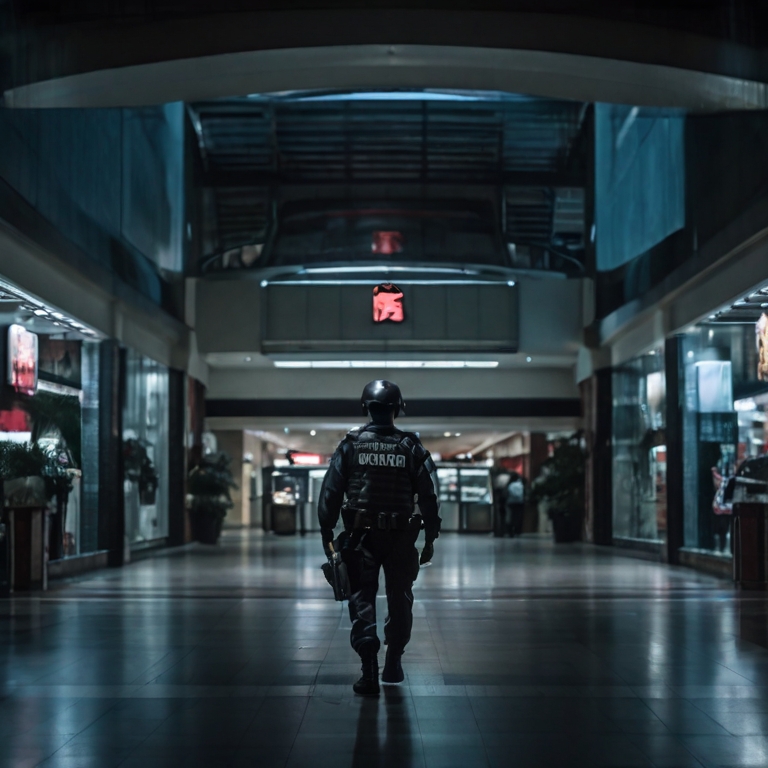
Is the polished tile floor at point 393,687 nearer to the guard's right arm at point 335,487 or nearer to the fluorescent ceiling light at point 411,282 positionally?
the guard's right arm at point 335,487

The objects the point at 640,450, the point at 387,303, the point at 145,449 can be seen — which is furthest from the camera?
the point at 387,303

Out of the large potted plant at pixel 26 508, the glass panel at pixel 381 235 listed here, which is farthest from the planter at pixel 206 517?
the large potted plant at pixel 26 508

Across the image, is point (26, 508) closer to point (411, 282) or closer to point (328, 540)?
point (328, 540)

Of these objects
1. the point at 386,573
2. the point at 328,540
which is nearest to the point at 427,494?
the point at 386,573

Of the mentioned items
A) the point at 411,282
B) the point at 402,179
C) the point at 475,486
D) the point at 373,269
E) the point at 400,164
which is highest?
the point at 400,164

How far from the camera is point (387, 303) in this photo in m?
24.0

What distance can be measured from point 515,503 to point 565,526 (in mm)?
4032

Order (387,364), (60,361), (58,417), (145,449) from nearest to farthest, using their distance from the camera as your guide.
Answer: (58,417) → (60,361) → (145,449) → (387,364)

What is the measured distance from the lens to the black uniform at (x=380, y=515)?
19.8 feet

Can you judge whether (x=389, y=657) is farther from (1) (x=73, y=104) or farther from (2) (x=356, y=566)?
(1) (x=73, y=104)

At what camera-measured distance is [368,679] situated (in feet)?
18.9

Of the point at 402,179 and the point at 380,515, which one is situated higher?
the point at 402,179

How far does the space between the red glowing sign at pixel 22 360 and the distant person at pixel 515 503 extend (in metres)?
16.3

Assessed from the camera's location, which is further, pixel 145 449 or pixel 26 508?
pixel 145 449
